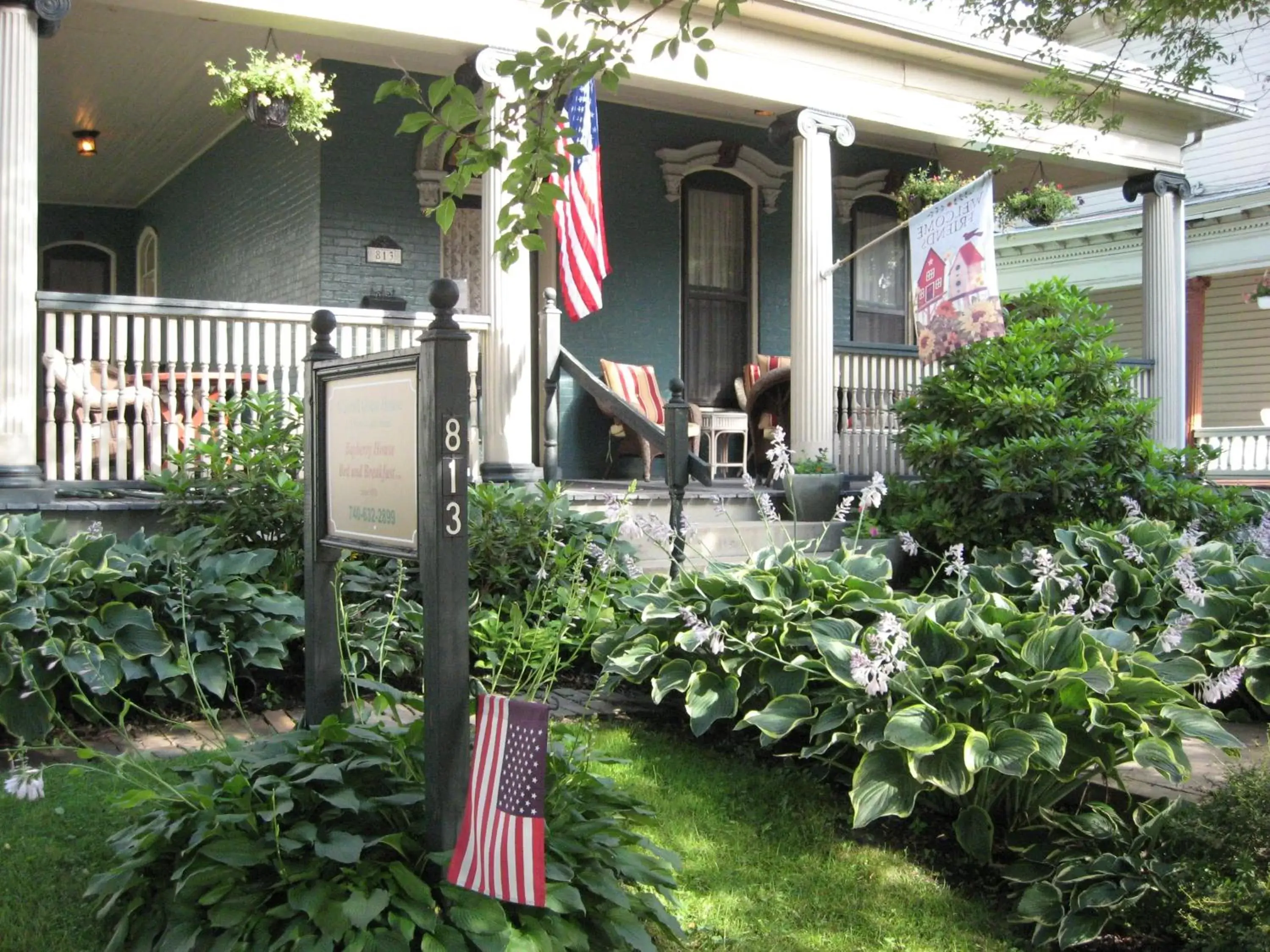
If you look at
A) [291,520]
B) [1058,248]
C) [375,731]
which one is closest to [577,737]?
[375,731]

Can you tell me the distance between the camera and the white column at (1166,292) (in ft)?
42.4

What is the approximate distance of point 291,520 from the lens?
619 centimetres

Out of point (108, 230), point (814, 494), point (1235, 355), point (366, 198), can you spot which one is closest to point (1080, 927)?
point (814, 494)

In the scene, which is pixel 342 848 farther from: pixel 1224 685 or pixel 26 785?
pixel 1224 685

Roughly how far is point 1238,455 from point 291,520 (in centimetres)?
1497

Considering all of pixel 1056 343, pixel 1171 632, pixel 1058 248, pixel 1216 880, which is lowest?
pixel 1216 880

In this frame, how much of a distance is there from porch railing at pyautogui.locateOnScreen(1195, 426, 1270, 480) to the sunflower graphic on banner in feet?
30.5

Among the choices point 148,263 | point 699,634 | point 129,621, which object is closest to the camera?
point 699,634

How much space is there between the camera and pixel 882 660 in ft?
12.6

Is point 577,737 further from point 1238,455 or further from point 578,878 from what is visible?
point 1238,455

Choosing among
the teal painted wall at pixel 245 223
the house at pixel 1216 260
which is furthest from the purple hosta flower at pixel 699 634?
the house at pixel 1216 260

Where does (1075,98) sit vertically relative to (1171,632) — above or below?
above

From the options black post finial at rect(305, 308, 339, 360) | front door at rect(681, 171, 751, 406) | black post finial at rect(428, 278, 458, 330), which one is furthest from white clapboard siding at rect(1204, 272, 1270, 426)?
black post finial at rect(428, 278, 458, 330)

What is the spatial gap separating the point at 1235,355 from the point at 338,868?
64.8 ft
